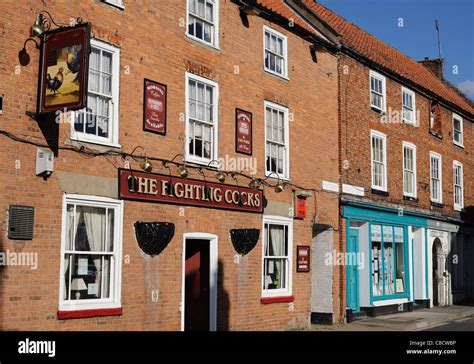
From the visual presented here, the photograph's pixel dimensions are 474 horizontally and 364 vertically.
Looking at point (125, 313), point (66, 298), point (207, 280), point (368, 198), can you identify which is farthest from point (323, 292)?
point (66, 298)

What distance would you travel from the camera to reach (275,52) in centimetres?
1734

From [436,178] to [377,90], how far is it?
5.81 meters

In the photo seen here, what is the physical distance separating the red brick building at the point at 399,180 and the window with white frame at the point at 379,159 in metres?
0.03

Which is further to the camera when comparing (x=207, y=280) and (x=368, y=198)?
(x=368, y=198)

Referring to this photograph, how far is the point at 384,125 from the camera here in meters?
22.2

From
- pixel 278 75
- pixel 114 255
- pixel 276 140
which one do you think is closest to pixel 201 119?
pixel 276 140

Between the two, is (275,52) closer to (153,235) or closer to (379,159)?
(379,159)

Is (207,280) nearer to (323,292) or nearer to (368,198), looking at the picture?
(323,292)

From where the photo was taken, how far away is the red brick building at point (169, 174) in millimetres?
10664

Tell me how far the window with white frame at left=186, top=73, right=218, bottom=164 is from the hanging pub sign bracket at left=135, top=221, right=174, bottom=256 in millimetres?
1720

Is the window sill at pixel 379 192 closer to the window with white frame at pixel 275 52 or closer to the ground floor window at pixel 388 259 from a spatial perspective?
the ground floor window at pixel 388 259

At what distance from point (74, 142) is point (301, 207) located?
779 cm

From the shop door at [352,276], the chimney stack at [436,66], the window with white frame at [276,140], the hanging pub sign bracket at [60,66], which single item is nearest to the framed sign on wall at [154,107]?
the hanging pub sign bracket at [60,66]

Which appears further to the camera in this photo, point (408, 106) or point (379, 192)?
point (408, 106)
